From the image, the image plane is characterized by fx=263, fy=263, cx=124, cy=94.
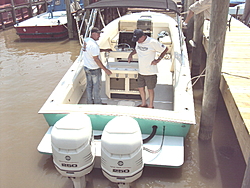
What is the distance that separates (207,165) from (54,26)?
7807 mm

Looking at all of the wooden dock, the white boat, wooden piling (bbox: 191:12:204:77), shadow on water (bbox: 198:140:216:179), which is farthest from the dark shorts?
wooden piling (bbox: 191:12:204:77)

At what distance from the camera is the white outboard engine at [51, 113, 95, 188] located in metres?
2.33

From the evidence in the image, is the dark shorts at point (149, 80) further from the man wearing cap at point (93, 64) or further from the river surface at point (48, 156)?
the river surface at point (48, 156)

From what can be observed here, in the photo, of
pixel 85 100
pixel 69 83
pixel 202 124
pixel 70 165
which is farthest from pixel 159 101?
pixel 70 165

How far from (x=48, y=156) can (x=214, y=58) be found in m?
2.39

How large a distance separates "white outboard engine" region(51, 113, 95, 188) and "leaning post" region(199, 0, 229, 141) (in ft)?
5.27

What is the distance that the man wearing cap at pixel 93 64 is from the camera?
3.42 m

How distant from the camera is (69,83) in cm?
370

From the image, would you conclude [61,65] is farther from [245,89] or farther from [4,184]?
[245,89]

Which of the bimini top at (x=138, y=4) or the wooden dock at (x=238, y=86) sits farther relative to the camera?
the bimini top at (x=138, y=4)

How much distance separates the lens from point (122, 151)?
226cm

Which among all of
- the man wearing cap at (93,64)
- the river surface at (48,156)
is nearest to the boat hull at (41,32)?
the river surface at (48,156)

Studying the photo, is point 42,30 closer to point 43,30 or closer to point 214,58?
point 43,30

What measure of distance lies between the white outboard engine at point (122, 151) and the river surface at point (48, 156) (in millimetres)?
649
